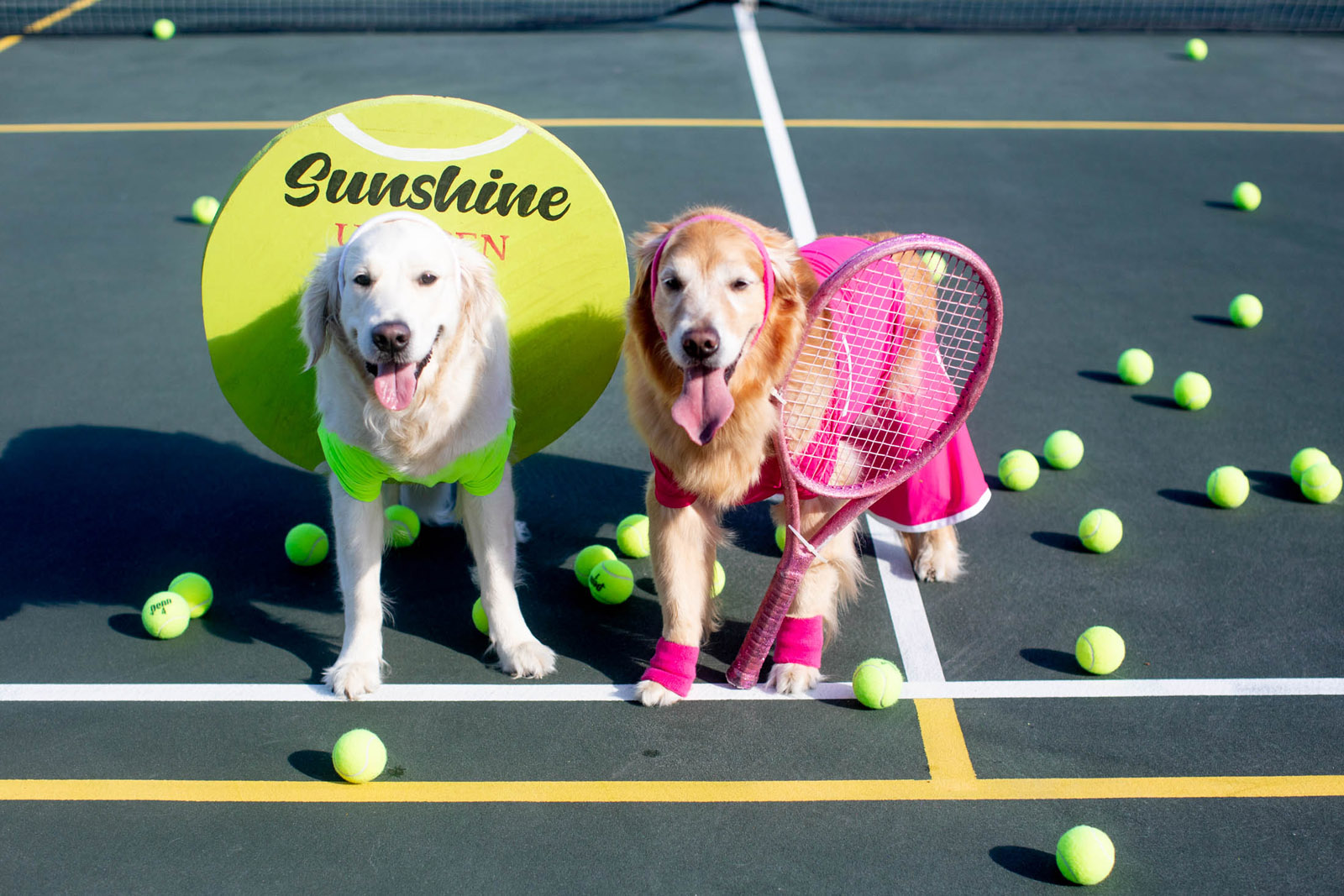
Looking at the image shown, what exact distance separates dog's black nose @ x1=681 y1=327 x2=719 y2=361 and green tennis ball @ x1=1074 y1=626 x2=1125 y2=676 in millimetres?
2201

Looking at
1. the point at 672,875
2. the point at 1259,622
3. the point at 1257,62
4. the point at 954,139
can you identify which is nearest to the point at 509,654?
the point at 672,875

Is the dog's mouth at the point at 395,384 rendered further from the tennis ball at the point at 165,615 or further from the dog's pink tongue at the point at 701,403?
the tennis ball at the point at 165,615

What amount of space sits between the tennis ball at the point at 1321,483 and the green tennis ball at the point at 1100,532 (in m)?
1.20

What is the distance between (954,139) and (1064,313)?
362 centimetres

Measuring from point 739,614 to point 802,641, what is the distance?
0.56 meters

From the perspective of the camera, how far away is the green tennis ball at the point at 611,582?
5148mm

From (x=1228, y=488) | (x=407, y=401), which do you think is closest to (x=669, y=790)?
(x=407, y=401)

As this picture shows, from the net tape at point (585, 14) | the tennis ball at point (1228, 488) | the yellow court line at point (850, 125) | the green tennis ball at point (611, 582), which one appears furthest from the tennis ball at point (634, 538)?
the net tape at point (585, 14)

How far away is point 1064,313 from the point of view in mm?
7934

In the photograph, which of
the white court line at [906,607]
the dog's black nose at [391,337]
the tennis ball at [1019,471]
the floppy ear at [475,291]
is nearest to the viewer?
the dog's black nose at [391,337]

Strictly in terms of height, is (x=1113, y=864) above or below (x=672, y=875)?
above

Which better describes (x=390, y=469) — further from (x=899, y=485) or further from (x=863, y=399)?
(x=899, y=485)

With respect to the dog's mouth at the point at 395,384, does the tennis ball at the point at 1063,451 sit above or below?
above

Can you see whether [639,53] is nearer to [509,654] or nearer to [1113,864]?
[509,654]
